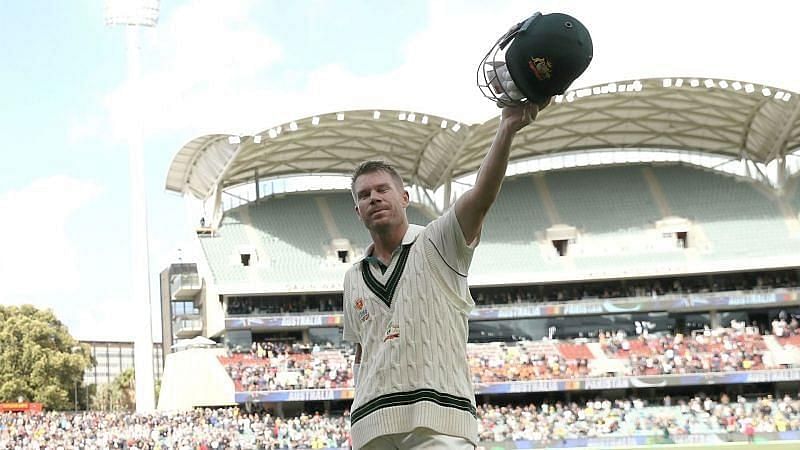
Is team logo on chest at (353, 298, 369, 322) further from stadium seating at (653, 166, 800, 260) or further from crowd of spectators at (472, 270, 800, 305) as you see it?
stadium seating at (653, 166, 800, 260)

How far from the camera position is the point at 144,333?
47.3 metres

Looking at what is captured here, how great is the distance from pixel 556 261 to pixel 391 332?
141 feet

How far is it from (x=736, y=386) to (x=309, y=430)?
16570 millimetres

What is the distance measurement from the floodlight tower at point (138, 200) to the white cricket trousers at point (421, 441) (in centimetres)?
4380

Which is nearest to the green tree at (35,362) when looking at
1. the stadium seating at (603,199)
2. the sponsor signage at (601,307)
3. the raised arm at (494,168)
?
the sponsor signage at (601,307)

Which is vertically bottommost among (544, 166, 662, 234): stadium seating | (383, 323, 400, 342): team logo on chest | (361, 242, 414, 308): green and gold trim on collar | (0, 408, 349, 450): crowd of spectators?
(0, 408, 349, 450): crowd of spectators

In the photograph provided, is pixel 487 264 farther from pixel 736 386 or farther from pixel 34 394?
pixel 34 394

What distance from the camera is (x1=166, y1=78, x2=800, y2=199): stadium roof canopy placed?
139ft

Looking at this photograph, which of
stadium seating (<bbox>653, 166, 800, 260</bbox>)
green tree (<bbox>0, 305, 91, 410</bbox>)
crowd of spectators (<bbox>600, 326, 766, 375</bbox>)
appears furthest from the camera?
green tree (<bbox>0, 305, 91, 410</bbox>)

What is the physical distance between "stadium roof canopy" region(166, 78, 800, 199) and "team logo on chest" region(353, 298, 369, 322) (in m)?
37.5

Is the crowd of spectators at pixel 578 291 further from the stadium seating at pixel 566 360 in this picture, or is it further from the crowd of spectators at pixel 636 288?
the stadium seating at pixel 566 360

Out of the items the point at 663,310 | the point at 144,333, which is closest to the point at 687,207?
the point at 663,310

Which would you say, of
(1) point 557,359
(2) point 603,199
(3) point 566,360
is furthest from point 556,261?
(3) point 566,360

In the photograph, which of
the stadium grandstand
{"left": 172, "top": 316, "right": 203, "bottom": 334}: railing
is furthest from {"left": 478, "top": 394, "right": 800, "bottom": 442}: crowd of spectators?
{"left": 172, "top": 316, "right": 203, "bottom": 334}: railing
